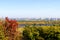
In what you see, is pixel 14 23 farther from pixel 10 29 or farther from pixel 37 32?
pixel 37 32

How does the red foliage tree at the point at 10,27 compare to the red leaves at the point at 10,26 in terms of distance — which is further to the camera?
the red leaves at the point at 10,26

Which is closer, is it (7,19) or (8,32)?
(8,32)

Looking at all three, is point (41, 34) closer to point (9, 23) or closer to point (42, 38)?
point (42, 38)

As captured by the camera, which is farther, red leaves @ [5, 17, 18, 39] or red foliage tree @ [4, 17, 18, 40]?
red leaves @ [5, 17, 18, 39]

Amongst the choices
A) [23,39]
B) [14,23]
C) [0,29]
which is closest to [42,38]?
[23,39]

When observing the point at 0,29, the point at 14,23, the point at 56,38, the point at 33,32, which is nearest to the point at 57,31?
the point at 56,38

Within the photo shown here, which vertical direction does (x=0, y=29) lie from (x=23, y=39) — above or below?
above

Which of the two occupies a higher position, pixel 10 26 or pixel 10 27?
pixel 10 26

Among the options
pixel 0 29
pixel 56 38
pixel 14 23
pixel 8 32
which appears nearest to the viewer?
pixel 0 29

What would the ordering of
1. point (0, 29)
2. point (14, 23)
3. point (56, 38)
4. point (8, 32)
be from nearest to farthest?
point (0, 29)
point (8, 32)
point (14, 23)
point (56, 38)
